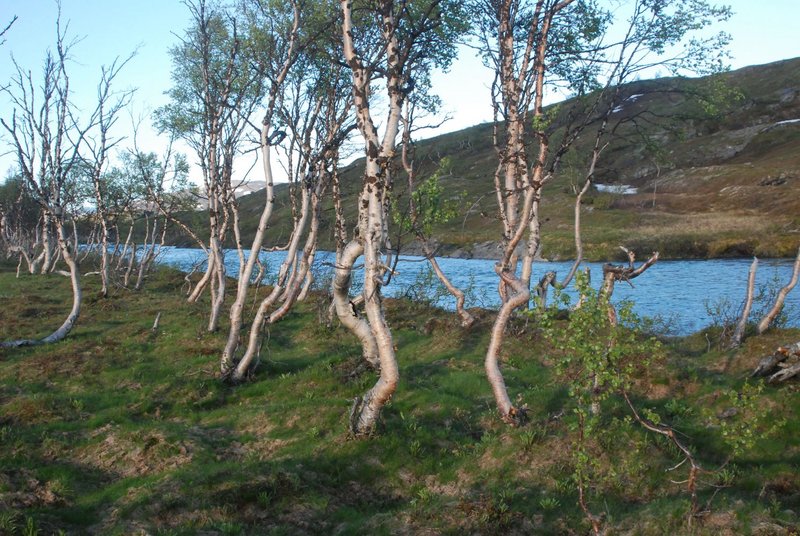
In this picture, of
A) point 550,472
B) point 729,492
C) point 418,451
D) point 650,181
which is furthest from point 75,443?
point 650,181

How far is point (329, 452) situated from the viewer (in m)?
12.7

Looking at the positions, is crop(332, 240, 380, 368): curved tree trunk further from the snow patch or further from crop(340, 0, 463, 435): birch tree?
the snow patch

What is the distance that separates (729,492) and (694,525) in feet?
7.24

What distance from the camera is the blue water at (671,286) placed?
29891 mm

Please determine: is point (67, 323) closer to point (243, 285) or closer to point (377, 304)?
point (243, 285)

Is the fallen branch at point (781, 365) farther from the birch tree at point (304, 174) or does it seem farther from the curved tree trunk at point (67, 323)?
the curved tree trunk at point (67, 323)

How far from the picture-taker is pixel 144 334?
2428 cm

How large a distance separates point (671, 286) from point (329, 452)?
37.6 metres

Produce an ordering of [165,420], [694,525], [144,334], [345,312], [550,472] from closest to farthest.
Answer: [694,525], [550,472], [345,312], [165,420], [144,334]

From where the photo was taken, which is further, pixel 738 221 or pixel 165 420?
pixel 738 221

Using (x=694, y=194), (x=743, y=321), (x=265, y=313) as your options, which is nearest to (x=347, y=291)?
(x=265, y=313)

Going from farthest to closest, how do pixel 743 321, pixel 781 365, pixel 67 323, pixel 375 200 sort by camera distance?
pixel 67 323 → pixel 743 321 → pixel 781 365 → pixel 375 200

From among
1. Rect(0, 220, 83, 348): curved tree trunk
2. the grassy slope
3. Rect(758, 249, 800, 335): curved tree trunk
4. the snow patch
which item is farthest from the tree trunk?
the snow patch

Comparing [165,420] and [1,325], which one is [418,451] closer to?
[165,420]
